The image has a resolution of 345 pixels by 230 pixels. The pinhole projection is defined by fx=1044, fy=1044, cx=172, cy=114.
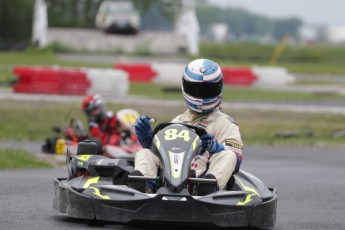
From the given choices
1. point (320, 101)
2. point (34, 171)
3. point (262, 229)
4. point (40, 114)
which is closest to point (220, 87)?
point (262, 229)

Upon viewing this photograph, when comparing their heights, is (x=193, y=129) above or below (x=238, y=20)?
above

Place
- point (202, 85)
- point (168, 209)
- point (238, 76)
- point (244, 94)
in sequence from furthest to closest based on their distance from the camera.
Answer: point (238, 76) < point (244, 94) < point (202, 85) < point (168, 209)

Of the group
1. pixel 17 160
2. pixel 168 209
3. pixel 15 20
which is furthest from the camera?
pixel 15 20

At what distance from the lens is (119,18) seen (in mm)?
44344

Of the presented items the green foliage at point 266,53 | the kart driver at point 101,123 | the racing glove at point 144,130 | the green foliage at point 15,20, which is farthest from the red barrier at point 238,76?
the racing glove at point 144,130

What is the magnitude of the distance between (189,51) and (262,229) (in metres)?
36.8

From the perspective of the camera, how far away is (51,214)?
7.74 meters

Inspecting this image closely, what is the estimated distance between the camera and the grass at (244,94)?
2675cm

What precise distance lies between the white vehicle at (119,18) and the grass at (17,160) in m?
30.9

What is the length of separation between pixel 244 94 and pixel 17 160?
16.1 meters

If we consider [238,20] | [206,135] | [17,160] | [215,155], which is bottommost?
[238,20]

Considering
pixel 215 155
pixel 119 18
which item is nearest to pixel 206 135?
pixel 215 155

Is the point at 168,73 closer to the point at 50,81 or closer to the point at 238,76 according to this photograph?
the point at 238,76

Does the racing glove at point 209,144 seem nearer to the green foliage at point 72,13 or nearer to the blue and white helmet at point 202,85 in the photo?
the blue and white helmet at point 202,85
